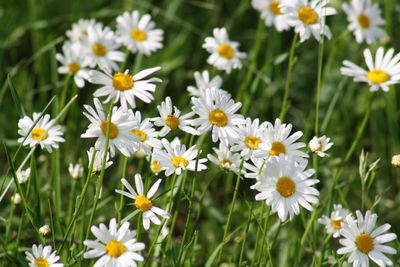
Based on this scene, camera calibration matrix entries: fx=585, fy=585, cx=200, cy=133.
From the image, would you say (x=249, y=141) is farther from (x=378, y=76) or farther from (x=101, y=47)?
(x=101, y=47)

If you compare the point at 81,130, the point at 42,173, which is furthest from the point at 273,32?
the point at 42,173

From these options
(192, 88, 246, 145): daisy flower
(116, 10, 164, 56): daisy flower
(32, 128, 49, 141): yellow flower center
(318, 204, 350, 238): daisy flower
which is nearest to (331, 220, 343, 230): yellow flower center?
(318, 204, 350, 238): daisy flower

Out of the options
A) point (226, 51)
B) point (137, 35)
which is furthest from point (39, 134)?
point (226, 51)

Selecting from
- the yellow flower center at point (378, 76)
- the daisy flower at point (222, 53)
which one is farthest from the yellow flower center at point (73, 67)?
the yellow flower center at point (378, 76)

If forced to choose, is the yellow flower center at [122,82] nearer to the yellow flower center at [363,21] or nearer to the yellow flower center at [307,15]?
the yellow flower center at [307,15]

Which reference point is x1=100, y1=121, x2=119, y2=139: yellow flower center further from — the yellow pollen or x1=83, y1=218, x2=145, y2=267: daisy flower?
x1=83, y1=218, x2=145, y2=267: daisy flower

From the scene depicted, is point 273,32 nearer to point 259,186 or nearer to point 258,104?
point 258,104
